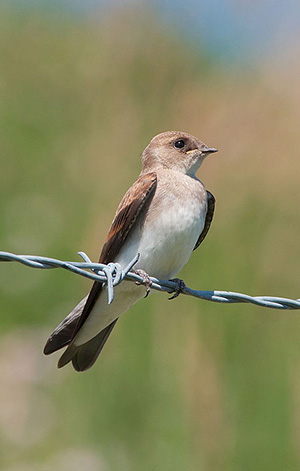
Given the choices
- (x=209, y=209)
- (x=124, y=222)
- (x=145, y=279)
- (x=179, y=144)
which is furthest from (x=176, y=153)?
(x=145, y=279)

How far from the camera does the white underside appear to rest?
3.38 meters

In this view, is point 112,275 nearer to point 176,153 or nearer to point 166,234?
point 166,234

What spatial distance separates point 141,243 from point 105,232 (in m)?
1.60

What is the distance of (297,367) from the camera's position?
447 cm

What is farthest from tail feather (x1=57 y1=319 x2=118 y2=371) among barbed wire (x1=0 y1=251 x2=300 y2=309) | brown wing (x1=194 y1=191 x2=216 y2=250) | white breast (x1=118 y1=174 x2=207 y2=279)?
barbed wire (x1=0 y1=251 x2=300 y2=309)

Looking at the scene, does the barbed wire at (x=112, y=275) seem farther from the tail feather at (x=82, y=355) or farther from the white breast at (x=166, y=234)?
the tail feather at (x=82, y=355)

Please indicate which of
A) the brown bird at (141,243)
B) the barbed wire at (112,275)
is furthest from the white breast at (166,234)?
the barbed wire at (112,275)

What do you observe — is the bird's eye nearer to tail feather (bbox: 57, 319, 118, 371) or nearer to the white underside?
the white underside

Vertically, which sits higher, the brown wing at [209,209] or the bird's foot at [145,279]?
the brown wing at [209,209]

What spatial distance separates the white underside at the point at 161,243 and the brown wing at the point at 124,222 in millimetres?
44

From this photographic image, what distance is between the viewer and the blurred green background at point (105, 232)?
4371 millimetres

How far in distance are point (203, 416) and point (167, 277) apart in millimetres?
1188

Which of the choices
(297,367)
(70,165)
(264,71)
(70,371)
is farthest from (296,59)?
(70,371)

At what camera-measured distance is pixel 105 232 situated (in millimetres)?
5008
